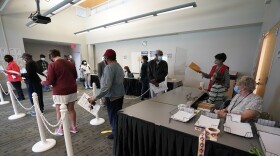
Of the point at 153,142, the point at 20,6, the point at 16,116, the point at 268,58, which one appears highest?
the point at 20,6

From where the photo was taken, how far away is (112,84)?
181 centimetres

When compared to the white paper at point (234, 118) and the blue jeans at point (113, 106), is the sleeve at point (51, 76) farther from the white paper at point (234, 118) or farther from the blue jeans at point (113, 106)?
the white paper at point (234, 118)

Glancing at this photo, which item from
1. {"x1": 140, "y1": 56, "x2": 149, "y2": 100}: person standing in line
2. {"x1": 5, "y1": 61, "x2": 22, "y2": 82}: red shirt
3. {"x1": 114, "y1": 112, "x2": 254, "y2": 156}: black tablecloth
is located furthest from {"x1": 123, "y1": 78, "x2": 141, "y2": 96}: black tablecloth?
{"x1": 5, "y1": 61, "x2": 22, "y2": 82}: red shirt

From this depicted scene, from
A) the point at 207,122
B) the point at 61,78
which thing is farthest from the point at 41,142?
the point at 207,122

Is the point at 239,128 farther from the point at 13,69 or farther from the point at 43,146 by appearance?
the point at 13,69

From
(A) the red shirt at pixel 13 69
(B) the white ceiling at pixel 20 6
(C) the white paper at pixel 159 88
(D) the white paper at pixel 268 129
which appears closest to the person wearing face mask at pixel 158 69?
(C) the white paper at pixel 159 88

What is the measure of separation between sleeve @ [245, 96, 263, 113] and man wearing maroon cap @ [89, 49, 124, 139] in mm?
1549

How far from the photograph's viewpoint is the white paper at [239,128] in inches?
40.0

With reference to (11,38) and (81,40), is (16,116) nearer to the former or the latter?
(11,38)

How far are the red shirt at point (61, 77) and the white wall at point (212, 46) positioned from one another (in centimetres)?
393

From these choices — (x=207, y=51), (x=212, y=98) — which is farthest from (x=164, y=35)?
(x=212, y=98)

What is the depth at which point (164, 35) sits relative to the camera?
201 inches

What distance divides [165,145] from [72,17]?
7.91 meters

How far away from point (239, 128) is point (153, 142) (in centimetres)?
80
